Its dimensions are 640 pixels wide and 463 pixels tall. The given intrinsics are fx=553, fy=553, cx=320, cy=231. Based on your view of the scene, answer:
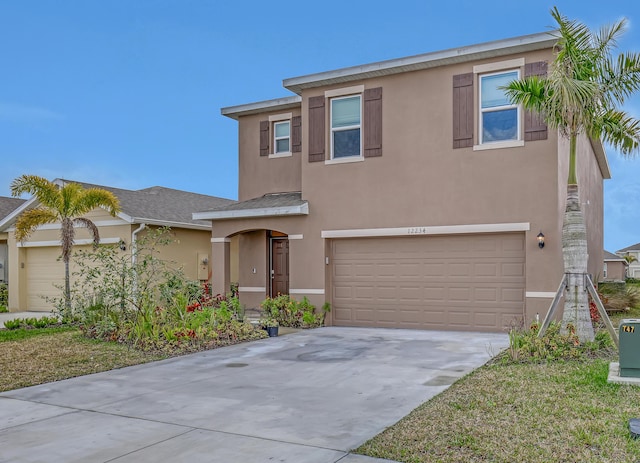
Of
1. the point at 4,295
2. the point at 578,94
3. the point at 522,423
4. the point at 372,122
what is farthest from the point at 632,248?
the point at 522,423

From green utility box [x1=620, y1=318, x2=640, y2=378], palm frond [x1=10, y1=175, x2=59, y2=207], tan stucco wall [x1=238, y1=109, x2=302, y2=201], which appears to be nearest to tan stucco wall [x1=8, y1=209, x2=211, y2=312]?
palm frond [x1=10, y1=175, x2=59, y2=207]

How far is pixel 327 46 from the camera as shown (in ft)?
78.5

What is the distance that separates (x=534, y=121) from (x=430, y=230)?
318cm

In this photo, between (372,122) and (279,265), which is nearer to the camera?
(372,122)

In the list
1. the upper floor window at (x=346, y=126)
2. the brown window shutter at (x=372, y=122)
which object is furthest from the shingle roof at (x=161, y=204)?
the brown window shutter at (x=372, y=122)

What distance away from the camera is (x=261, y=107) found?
16.2 meters

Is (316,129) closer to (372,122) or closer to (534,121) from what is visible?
(372,122)

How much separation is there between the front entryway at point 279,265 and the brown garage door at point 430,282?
249 cm

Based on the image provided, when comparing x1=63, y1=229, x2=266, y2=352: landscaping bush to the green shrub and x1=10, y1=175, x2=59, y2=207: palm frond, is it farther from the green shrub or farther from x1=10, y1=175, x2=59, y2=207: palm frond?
the green shrub

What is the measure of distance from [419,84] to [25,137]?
60.5ft

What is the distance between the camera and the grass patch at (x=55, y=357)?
807cm

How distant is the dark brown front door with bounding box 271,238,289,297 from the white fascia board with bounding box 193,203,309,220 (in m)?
1.88

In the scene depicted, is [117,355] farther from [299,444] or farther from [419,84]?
[419,84]

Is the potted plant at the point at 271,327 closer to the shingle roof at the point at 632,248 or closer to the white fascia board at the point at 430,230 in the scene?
the white fascia board at the point at 430,230
